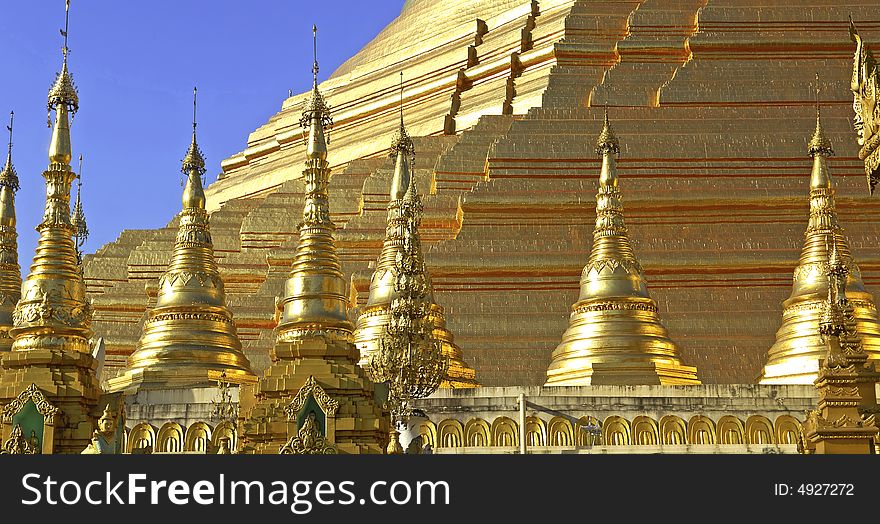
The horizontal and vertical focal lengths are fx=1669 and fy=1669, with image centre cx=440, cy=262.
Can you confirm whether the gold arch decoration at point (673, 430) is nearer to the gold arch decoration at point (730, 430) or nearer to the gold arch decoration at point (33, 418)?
the gold arch decoration at point (730, 430)

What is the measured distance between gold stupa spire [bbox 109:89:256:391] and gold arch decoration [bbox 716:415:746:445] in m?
6.46

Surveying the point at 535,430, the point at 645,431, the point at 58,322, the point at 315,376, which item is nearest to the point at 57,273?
the point at 58,322

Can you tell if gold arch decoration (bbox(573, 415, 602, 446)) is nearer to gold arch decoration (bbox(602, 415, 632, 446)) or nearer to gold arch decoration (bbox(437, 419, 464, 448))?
gold arch decoration (bbox(602, 415, 632, 446))

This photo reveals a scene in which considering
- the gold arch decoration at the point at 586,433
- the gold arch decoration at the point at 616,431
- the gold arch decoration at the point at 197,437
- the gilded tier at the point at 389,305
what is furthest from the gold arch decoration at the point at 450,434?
the gold arch decoration at the point at 197,437

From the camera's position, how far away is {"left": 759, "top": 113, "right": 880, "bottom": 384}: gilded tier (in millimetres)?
23516

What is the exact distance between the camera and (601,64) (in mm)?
32469

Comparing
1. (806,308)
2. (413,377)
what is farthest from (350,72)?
(413,377)

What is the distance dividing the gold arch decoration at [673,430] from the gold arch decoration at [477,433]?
7.26 ft

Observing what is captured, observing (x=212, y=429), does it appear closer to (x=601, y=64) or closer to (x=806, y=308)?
(x=806, y=308)

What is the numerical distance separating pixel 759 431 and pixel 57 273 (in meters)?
8.99

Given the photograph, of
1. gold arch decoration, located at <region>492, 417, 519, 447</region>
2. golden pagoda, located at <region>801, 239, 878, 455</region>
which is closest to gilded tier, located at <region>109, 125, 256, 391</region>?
gold arch decoration, located at <region>492, 417, 519, 447</region>

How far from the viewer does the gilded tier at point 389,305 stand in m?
22.7

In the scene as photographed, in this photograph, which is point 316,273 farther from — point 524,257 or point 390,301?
point 524,257
